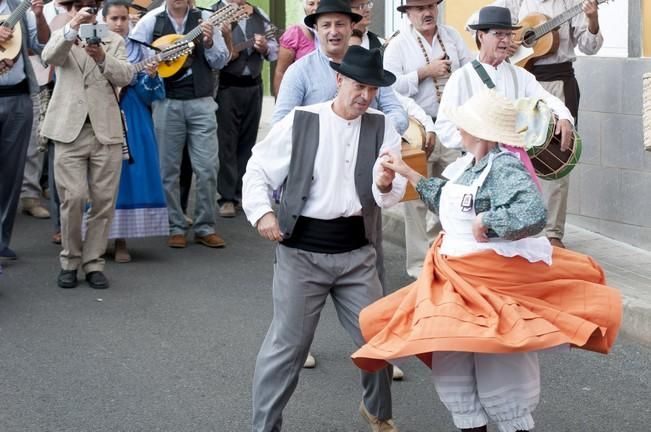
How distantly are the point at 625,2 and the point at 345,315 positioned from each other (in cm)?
502

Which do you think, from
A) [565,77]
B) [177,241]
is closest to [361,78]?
[565,77]

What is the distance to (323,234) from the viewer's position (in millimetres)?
5852

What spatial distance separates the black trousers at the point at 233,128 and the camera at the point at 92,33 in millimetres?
2975

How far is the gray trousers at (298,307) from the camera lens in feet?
18.9

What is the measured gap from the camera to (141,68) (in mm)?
9930

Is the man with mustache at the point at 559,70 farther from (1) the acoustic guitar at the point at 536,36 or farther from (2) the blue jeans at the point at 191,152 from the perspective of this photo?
(2) the blue jeans at the point at 191,152

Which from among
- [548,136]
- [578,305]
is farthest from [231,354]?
[578,305]

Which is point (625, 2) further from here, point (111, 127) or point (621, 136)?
point (111, 127)

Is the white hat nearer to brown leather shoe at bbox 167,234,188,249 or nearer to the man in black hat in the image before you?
the man in black hat

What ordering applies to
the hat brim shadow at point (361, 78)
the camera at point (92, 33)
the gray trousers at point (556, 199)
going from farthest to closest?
the gray trousers at point (556, 199)
the camera at point (92, 33)
the hat brim shadow at point (361, 78)

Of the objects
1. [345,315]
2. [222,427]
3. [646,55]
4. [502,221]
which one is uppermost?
[646,55]

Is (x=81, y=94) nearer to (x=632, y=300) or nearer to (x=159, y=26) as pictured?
(x=159, y=26)

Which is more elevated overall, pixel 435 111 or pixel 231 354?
pixel 435 111

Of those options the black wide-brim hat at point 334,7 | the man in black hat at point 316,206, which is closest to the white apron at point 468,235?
the man in black hat at point 316,206
